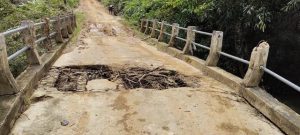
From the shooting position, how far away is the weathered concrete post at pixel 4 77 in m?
4.45

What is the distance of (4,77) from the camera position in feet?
14.9

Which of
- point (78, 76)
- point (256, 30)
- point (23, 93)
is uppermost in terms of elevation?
point (256, 30)

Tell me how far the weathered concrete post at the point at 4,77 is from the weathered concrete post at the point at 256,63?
12.2 ft

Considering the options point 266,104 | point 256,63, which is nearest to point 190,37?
point 256,63

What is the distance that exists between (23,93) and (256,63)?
3.69 meters

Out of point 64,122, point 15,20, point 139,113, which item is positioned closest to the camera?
point 64,122

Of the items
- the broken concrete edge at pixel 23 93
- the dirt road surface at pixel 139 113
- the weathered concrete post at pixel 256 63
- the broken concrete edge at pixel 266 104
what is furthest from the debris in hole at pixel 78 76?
the weathered concrete post at pixel 256 63

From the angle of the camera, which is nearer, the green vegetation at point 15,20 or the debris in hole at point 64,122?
the debris in hole at point 64,122

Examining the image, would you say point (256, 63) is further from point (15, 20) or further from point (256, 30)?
point (15, 20)

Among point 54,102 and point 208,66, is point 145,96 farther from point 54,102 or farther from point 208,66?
point 208,66

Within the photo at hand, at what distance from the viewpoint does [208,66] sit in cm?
757

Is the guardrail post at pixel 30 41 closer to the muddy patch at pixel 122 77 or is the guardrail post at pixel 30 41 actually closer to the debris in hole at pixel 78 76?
the muddy patch at pixel 122 77

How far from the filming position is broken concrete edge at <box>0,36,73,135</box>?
399 centimetres

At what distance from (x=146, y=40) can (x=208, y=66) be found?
8.07 m
